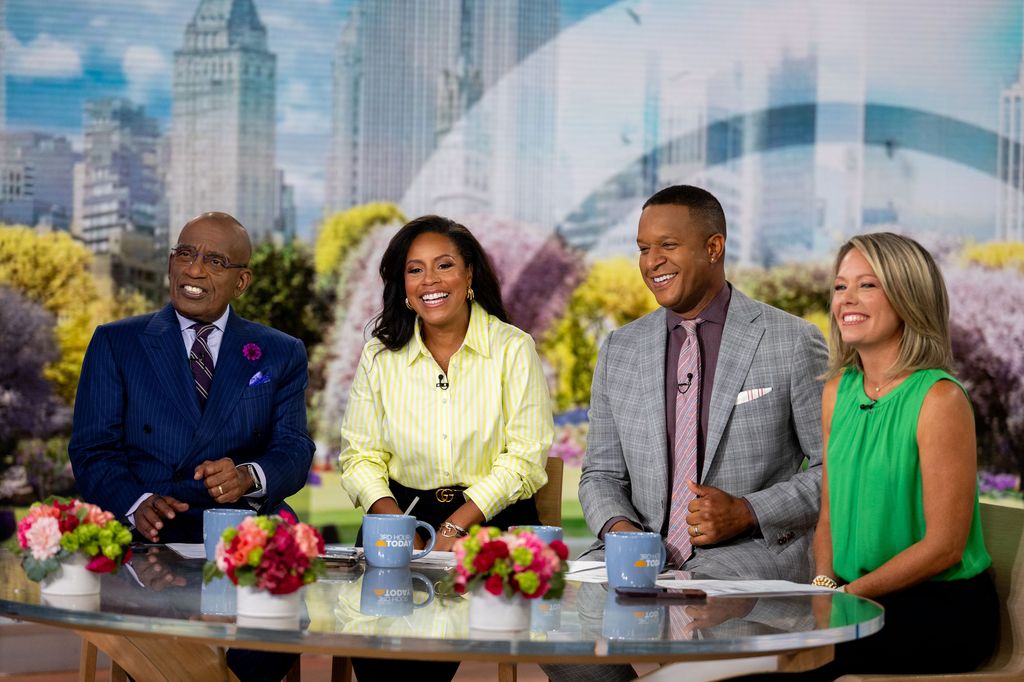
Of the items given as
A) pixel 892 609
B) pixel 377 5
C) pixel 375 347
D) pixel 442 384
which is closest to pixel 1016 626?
pixel 892 609

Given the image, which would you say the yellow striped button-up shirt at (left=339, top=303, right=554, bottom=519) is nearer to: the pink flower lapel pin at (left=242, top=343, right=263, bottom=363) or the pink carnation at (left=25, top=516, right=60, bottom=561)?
the pink flower lapel pin at (left=242, top=343, right=263, bottom=363)

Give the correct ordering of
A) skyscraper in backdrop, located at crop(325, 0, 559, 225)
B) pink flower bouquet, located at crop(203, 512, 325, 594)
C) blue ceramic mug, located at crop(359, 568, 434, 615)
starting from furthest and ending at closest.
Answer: skyscraper in backdrop, located at crop(325, 0, 559, 225) → blue ceramic mug, located at crop(359, 568, 434, 615) → pink flower bouquet, located at crop(203, 512, 325, 594)

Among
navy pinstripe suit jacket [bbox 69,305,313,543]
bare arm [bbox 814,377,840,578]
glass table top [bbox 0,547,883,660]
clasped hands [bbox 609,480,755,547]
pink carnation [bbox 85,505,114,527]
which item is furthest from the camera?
navy pinstripe suit jacket [bbox 69,305,313,543]

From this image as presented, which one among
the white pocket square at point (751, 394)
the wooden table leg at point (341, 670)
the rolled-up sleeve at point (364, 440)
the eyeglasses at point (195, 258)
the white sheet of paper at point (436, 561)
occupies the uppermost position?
the eyeglasses at point (195, 258)

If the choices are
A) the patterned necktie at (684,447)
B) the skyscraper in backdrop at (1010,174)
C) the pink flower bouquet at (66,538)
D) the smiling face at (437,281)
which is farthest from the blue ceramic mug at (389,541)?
the skyscraper in backdrop at (1010,174)

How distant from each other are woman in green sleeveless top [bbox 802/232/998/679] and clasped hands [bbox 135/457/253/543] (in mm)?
1524

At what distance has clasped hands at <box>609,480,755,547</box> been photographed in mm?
3146

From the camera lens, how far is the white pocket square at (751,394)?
3.35 metres

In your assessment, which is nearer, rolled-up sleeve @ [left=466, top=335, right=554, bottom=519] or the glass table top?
the glass table top

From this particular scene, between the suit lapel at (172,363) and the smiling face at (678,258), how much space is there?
1.30 m

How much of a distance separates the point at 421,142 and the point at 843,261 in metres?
3.87

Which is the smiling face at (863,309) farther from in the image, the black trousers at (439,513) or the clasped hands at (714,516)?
the black trousers at (439,513)

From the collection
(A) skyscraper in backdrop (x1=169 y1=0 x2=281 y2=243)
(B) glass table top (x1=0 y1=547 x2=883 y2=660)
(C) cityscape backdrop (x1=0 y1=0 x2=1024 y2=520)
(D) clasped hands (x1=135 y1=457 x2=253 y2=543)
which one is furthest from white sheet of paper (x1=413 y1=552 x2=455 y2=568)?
(A) skyscraper in backdrop (x1=169 y1=0 x2=281 y2=243)

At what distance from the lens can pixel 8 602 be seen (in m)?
2.25
